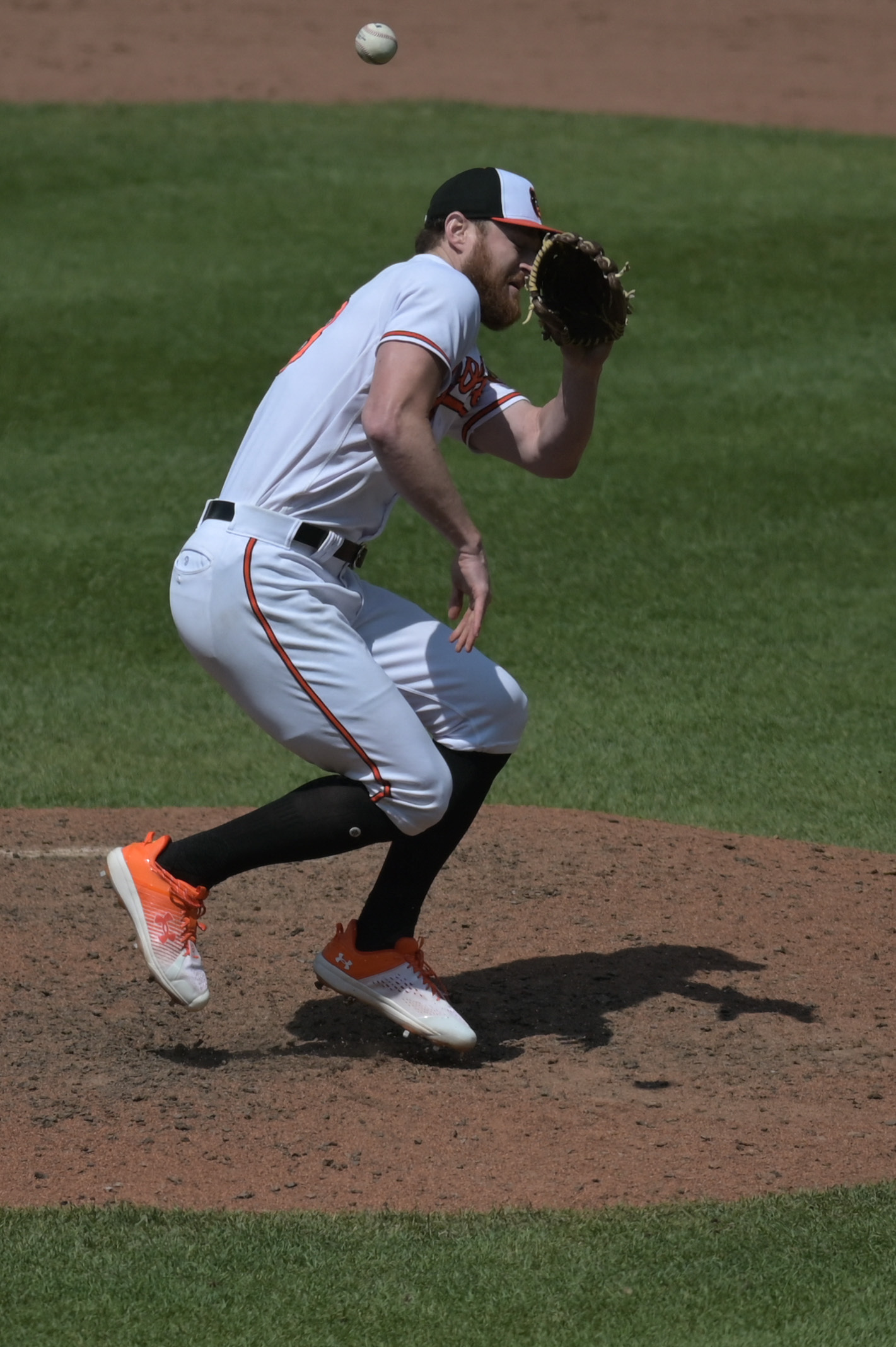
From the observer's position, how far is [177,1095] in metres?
3.87

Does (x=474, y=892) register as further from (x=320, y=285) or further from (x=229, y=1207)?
(x=320, y=285)

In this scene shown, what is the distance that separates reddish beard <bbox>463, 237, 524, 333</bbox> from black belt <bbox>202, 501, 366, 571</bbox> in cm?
62

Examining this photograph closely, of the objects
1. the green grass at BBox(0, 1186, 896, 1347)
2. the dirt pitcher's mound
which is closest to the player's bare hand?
the dirt pitcher's mound

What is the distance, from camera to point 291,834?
13.1 ft

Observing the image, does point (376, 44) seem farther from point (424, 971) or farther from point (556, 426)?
point (424, 971)

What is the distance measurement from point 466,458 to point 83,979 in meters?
6.32

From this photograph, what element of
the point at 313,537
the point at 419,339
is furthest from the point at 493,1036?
the point at 419,339

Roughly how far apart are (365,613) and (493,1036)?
112 centimetres

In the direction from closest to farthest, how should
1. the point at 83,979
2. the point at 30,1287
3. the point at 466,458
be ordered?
the point at 30,1287, the point at 83,979, the point at 466,458

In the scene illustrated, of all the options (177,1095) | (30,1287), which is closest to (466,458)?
(177,1095)

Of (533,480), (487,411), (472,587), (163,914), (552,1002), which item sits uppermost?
(487,411)

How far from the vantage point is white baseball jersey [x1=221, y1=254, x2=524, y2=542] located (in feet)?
12.7

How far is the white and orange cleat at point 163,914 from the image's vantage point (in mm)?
3938

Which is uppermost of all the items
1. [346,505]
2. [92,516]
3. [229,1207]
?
[346,505]
